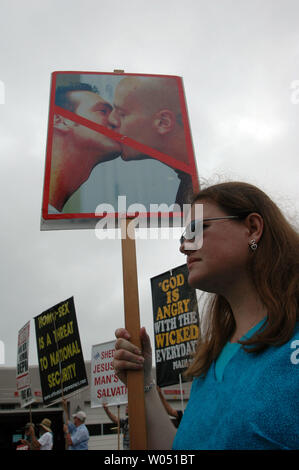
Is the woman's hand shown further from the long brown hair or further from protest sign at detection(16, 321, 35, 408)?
protest sign at detection(16, 321, 35, 408)

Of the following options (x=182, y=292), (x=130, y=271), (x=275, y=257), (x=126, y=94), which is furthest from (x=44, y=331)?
(x=275, y=257)

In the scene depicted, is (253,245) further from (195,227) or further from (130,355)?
(130,355)

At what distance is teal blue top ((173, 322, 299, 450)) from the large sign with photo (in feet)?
3.35

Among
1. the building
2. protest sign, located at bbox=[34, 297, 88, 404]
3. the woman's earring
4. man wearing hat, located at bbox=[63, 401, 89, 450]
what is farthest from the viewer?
the building

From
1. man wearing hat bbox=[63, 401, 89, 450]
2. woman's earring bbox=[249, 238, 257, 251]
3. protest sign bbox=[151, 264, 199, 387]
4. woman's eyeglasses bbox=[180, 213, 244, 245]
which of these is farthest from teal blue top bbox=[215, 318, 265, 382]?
man wearing hat bbox=[63, 401, 89, 450]

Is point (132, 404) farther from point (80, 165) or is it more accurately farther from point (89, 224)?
point (80, 165)

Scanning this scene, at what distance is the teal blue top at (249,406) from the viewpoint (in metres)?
1.04

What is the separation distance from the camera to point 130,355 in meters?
1.62

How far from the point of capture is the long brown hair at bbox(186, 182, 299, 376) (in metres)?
1.28

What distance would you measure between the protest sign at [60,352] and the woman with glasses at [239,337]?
4.91 m

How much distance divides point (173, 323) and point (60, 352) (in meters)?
2.04

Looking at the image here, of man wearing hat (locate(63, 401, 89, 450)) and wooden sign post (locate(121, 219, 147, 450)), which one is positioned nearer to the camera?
wooden sign post (locate(121, 219, 147, 450))
